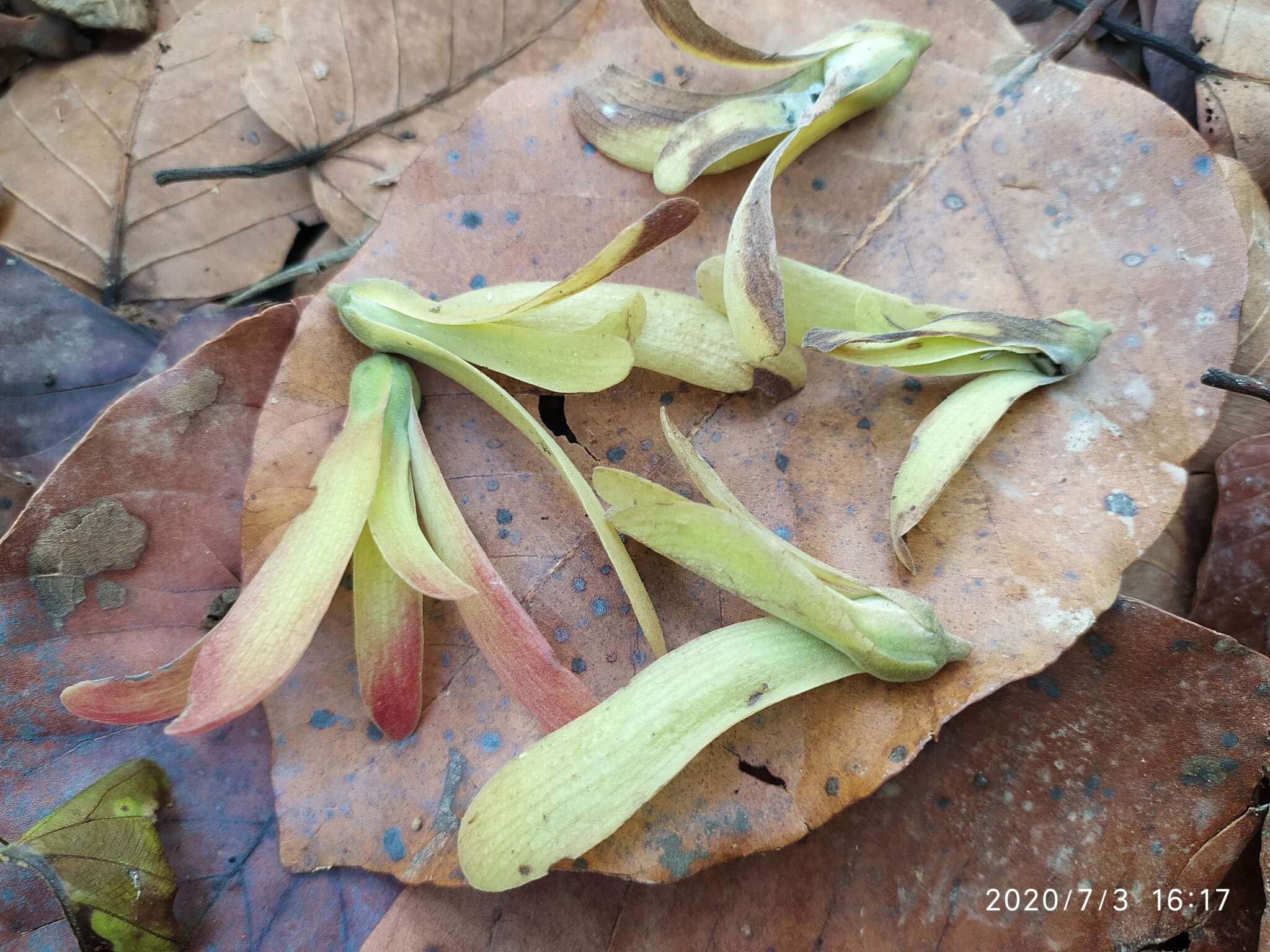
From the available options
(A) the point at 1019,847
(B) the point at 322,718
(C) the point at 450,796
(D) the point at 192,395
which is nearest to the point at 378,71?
(D) the point at 192,395

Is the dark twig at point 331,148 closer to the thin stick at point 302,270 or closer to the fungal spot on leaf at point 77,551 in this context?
the thin stick at point 302,270

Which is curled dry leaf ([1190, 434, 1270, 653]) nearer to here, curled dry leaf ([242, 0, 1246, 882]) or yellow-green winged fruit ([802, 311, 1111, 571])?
curled dry leaf ([242, 0, 1246, 882])

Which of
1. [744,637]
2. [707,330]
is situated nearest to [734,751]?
[744,637]

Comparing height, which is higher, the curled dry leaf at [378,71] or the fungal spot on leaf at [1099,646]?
the curled dry leaf at [378,71]

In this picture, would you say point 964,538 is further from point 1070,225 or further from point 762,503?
point 1070,225

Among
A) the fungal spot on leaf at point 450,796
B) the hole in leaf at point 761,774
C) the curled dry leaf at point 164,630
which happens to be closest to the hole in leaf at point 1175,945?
the hole in leaf at point 761,774

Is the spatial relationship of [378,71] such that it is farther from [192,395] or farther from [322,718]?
[322,718]
